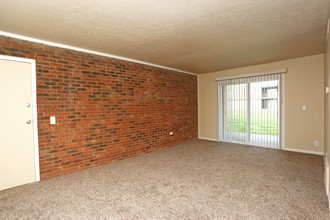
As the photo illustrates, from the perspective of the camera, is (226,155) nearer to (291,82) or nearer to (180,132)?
(180,132)

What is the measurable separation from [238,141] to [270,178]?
2.80 meters

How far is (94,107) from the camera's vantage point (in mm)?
3768

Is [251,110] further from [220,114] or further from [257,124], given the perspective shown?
[220,114]

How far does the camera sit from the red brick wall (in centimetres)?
315

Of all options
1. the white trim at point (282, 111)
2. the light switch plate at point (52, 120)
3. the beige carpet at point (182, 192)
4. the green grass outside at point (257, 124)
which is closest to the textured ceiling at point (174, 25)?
the white trim at point (282, 111)

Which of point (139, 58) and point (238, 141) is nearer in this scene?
point (139, 58)

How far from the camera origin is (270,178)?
3.01 meters

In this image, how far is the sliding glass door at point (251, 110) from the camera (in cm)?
500

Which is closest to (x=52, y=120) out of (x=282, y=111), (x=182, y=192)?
(x=182, y=192)

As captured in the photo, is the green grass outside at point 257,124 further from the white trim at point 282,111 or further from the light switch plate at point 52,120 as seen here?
the light switch plate at point 52,120

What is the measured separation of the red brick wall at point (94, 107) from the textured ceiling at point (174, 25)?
0.33 meters

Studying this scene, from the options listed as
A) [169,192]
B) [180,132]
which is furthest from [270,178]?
[180,132]

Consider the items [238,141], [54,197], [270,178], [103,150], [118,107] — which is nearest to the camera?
[54,197]

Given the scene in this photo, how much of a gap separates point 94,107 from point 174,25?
2.30m
